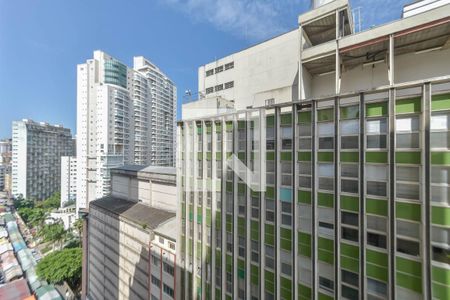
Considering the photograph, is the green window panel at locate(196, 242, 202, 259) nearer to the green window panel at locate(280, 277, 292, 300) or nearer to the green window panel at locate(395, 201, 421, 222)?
the green window panel at locate(280, 277, 292, 300)

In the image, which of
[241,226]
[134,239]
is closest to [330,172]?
[241,226]

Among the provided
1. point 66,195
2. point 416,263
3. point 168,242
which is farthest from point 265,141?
point 66,195

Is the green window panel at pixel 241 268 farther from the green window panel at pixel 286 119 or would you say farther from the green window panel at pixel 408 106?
the green window panel at pixel 408 106

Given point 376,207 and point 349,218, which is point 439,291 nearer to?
point 376,207

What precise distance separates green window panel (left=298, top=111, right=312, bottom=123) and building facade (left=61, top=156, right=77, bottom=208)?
92.2 metres

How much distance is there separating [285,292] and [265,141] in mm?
9337

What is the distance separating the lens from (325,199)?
34.9ft

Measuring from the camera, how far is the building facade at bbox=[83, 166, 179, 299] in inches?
791

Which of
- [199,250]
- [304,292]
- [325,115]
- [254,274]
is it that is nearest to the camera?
[325,115]

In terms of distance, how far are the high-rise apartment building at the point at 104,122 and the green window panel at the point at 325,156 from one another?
195 feet

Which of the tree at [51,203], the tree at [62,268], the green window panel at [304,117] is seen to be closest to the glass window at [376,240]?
the green window panel at [304,117]

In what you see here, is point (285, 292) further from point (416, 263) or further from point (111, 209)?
point (111, 209)

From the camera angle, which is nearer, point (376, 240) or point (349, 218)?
point (376, 240)

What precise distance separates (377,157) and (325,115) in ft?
10.4
